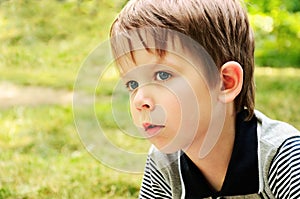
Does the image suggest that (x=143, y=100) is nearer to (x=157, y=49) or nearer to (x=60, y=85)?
(x=157, y=49)

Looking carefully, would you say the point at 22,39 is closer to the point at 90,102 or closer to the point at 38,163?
the point at 38,163

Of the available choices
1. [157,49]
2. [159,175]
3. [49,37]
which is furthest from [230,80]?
[49,37]

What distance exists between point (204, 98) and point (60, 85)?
7.39 feet

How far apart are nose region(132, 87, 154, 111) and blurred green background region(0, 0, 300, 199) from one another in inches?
24.1

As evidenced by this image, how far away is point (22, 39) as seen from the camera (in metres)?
4.33

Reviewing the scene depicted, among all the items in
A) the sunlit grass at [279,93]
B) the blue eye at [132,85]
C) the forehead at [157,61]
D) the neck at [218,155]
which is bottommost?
the sunlit grass at [279,93]

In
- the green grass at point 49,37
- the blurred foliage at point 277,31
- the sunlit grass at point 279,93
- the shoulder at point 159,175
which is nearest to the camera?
the shoulder at point 159,175

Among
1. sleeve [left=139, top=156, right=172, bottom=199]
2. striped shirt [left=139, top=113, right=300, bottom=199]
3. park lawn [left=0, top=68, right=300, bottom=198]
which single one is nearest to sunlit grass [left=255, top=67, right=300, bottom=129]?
park lawn [left=0, top=68, right=300, bottom=198]

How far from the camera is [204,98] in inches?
54.4

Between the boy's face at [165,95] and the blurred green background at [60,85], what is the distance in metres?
0.55

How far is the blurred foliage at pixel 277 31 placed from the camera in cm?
312

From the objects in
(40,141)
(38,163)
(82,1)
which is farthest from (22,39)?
(38,163)

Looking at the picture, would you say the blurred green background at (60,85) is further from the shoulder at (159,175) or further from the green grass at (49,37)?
the shoulder at (159,175)

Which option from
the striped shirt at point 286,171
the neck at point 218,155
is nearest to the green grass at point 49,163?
the neck at point 218,155
